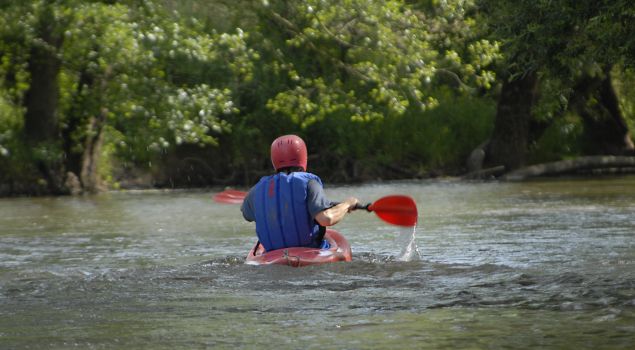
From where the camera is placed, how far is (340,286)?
9039 mm

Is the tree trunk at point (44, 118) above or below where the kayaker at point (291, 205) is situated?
above

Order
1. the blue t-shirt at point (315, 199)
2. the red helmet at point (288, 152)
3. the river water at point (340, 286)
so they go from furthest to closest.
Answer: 1. the red helmet at point (288, 152)
2. the blue t-shirt at point (315, 199)
3. the river water at point (340, 286)

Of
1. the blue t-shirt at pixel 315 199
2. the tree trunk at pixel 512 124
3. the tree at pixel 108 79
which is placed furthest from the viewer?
the tree trunk at pixel 512 124

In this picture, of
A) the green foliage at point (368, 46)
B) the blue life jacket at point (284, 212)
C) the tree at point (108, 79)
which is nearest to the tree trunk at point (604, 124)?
the green foliage at point (368, 46)

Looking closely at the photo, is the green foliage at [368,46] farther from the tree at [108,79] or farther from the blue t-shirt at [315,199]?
the blue t-shirt at [315,199]

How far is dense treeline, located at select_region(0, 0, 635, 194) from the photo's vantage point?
19172 millimetres

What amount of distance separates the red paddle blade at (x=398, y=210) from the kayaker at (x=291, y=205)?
2.23 ft

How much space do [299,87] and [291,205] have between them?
39.7 ft

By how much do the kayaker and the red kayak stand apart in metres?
0.11

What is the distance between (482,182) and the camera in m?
25.6

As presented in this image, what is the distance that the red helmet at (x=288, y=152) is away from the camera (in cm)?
1027

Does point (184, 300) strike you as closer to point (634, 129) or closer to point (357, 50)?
point (357, 50)

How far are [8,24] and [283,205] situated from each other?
10897 mm

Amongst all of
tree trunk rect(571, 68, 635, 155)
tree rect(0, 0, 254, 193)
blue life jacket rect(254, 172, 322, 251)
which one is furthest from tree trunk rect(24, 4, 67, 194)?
blue life jacket rect(254, 172, 322, 251)
